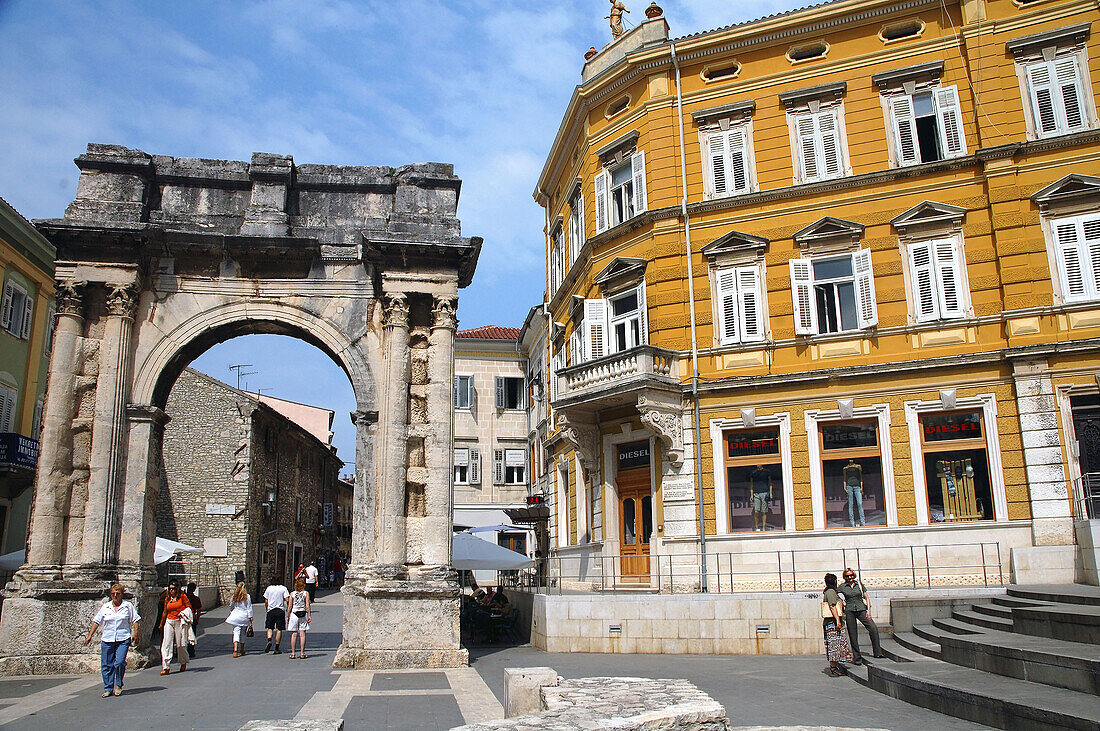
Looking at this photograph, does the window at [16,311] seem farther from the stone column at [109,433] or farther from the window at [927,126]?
the window at [927,126]

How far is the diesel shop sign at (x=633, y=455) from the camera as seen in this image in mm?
22469

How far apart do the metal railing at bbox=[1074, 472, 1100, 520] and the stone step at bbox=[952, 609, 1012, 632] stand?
504 cm

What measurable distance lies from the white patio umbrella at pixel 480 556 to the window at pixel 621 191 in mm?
9628

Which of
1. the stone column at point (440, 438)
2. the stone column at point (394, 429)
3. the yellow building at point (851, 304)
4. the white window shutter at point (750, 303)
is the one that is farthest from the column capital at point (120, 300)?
the white window shutter at point (750, 303)

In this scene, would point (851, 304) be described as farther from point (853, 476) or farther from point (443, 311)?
point (443, 311)

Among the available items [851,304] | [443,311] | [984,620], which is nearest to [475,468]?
[851,304]

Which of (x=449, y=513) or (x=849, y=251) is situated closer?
(x=449, y=513)

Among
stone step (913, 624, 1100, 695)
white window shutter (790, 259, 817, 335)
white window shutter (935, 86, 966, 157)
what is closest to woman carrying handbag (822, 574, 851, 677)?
stone step (913, 624, 1100, 695)

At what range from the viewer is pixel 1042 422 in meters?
18.7

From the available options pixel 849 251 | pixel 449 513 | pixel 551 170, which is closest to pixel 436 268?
pixel 449 513

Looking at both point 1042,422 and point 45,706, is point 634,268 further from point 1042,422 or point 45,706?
point 45,706

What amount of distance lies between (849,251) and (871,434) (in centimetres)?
463

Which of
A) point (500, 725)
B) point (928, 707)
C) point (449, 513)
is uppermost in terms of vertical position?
point (449, 513)

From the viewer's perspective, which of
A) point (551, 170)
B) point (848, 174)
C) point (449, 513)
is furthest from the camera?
point (551, 170)
